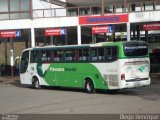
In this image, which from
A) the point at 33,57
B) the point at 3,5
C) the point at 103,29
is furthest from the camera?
the point at 3,5

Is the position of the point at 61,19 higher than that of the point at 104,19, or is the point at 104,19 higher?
the point at 61,19

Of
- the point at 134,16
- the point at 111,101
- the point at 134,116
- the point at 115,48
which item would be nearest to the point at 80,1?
the point at 134,16

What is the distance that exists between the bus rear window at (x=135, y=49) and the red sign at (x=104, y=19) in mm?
16835

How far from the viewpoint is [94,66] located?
2459cm

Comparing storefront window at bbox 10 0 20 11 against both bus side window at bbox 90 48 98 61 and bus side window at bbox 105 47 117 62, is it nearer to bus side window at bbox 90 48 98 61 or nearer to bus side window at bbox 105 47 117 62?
bus side window at bbox 90 48 98 61

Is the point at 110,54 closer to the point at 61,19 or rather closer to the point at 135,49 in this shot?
the point at 135,49

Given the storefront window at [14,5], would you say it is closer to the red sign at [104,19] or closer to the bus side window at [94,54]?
the red sign at [104,19]

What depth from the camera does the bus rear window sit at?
23.3 metres

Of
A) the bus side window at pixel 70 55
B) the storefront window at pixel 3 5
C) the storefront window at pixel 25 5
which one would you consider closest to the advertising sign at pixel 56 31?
the storefront window at pixel 25 5

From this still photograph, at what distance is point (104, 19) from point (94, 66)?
56.8ft

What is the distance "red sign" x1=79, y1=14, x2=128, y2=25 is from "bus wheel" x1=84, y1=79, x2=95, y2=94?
54.8 feet

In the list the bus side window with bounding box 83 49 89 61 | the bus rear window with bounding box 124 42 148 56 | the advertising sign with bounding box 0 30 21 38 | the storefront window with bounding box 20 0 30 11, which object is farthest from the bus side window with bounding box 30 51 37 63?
the storefront window with bounding box 20 0 30 11

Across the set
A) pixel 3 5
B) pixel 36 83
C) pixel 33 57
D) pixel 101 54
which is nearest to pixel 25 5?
pixel 3 5

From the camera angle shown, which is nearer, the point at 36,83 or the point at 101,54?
the point at 101,54
